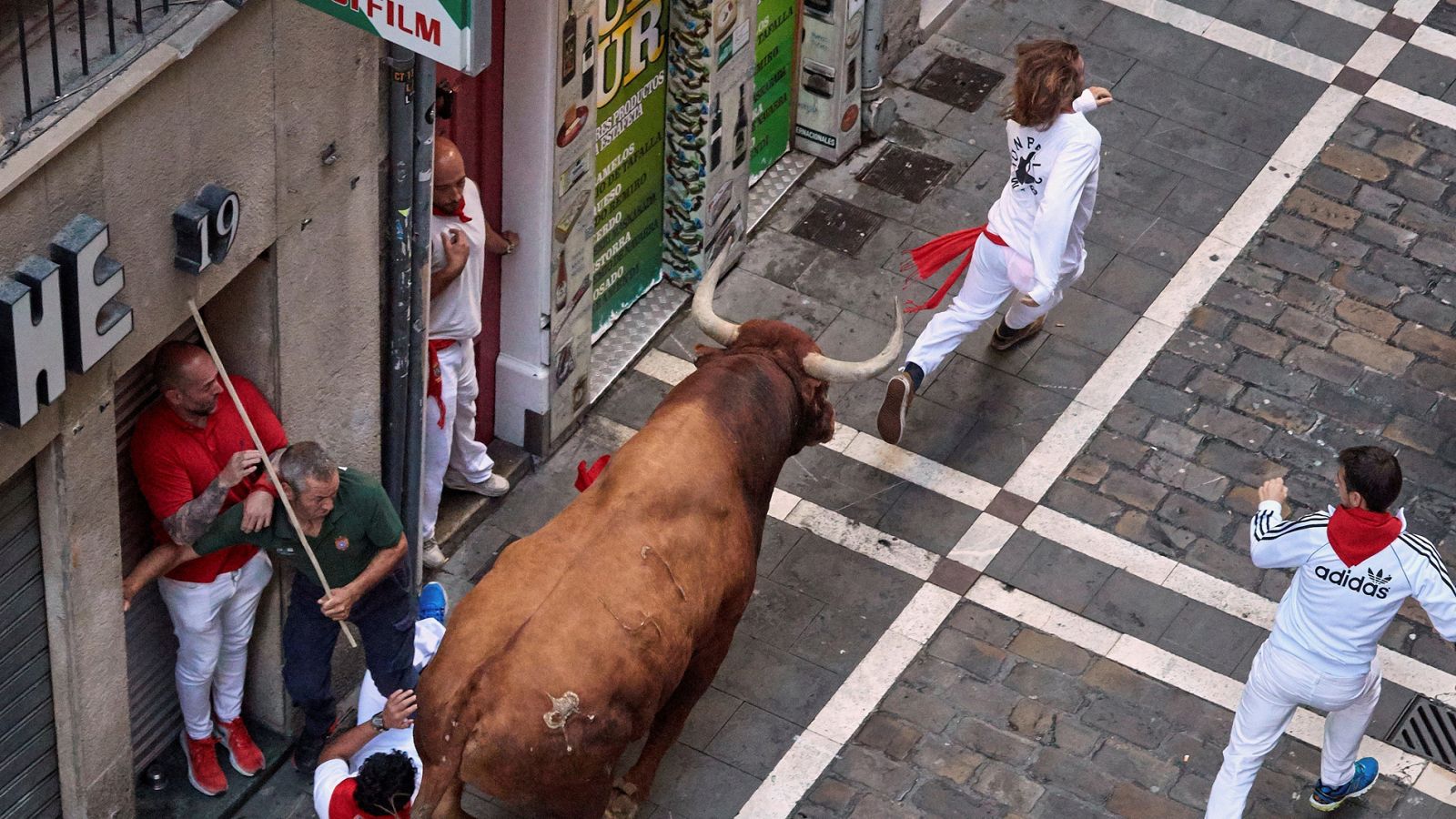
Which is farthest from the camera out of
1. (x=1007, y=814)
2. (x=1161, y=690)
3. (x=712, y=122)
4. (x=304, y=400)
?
(x=712, y=122)

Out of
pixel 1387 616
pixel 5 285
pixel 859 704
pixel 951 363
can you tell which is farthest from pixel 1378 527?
pixel 5 285

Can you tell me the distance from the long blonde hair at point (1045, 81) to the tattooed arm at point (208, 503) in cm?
426

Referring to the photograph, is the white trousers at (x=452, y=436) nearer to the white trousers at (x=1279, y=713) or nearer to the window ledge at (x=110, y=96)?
the window ledge at (x=110, y=96)

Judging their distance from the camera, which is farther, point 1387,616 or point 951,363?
point 951,363

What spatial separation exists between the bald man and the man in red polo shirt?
114 cm

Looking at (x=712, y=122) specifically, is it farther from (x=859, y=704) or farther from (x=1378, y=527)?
(x=1378, y=527)

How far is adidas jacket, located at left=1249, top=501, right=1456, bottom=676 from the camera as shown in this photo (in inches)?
325

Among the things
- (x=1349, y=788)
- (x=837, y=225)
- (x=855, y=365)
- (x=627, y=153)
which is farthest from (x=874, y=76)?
(x=1349, y=788)

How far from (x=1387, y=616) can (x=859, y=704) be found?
2.49m

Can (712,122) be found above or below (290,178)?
below

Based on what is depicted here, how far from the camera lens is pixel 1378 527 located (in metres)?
8.20

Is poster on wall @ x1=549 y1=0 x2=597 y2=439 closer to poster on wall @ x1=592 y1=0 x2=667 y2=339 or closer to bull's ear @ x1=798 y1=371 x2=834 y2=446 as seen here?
poster on wall @ x1=592 y1=0 x2=667 y2=339

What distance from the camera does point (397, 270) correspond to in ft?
28.7

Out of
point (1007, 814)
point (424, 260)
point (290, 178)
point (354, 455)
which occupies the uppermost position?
point (290, 178)
